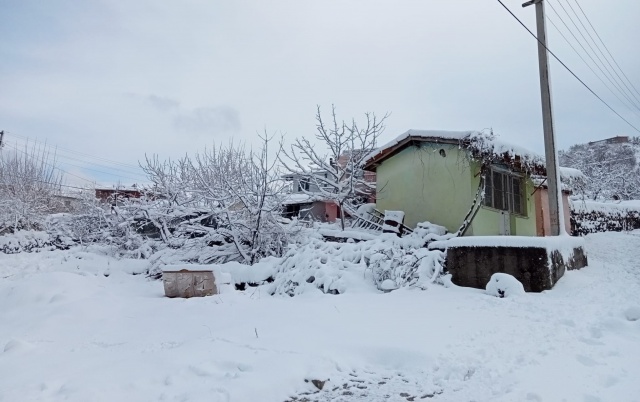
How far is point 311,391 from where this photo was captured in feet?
9.95

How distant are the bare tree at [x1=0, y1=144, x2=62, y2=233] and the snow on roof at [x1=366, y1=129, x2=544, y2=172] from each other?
20606 mm

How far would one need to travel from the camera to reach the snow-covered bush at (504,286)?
5949 millimetres

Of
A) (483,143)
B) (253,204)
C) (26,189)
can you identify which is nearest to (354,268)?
(253,204)

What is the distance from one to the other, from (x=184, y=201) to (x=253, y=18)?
596cm

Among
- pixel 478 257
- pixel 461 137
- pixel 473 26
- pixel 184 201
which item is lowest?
pixel 478 257

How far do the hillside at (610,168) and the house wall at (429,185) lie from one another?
19.6 m

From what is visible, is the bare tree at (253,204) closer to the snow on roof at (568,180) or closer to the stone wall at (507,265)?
the stone wall at (507,265)

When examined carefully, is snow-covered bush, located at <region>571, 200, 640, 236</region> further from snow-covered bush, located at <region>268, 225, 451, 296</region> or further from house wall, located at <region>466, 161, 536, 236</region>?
snow-covered bush, located at <region>268, 225, 451, 296</region>

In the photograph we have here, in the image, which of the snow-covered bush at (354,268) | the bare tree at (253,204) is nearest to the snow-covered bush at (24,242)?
the bare tree at (253,204)

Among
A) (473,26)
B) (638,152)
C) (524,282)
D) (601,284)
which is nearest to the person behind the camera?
(524,282)

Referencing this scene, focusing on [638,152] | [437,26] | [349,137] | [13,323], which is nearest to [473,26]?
[437,26]

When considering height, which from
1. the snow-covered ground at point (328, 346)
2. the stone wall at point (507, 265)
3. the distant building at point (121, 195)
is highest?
the distant building at point (121, 195)

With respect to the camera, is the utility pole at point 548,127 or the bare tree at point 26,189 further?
the bare tree at point 26,189

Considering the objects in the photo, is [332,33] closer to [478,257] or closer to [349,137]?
[349,137]
